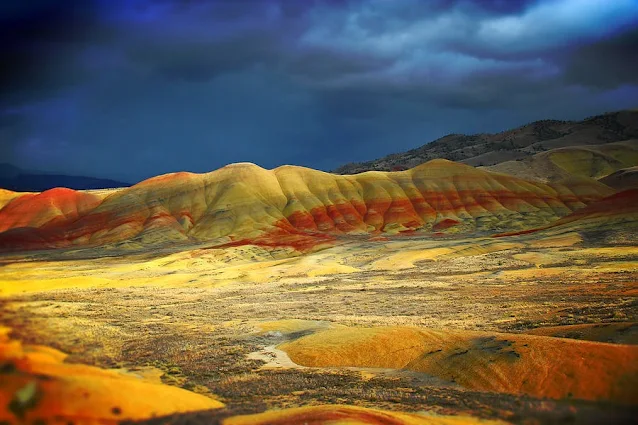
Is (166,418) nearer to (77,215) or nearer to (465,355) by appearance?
(465,355)

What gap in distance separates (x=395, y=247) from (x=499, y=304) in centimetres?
5329

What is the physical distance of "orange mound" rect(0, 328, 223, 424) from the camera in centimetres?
1166

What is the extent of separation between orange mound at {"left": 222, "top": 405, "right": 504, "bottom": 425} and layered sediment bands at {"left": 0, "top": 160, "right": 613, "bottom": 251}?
3742 inches

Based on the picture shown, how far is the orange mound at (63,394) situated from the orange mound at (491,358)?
9708mm

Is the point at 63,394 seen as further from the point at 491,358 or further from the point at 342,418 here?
the point at 491,358

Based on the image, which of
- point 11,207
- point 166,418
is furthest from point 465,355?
point 11,207

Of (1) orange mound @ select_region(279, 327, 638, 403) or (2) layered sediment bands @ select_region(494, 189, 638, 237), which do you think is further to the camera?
(2) layered sediment bands @ select_region(494, 189, 638, 237)

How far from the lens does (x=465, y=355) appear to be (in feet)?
67.6

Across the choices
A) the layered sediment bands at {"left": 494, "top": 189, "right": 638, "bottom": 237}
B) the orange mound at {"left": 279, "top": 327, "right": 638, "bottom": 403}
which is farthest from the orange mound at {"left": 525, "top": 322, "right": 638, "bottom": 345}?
the layered sediment bands at {"left": 494, "top": 189, "right": 638, "bottom": 237}

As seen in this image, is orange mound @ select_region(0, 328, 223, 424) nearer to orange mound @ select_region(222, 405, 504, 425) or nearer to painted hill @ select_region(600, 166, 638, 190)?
orange mound @ select_region(222, 405, 504, 425)

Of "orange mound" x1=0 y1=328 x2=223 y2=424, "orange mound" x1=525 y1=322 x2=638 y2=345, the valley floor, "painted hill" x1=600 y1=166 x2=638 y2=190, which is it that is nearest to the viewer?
"orange mound" x1=0 y1=328 x2=223 y2=424

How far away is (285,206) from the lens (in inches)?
5448

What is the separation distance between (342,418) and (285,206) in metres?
125

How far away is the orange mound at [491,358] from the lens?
16.4 m
